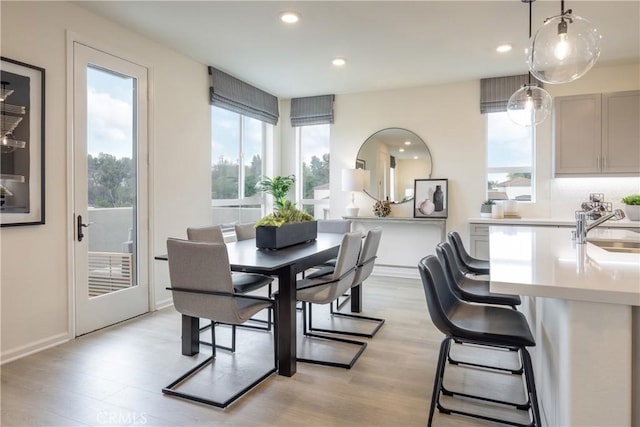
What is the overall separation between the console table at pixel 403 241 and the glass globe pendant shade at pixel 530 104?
2.27m

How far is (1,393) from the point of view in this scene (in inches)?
90.4

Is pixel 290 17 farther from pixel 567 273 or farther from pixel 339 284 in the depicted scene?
pixel 567 273

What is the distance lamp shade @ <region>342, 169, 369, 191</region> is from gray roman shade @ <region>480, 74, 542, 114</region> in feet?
5.87

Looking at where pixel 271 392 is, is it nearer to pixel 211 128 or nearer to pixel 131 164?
pixel 131 164

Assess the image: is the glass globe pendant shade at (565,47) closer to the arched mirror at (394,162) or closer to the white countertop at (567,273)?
the white countertop at (567,273)

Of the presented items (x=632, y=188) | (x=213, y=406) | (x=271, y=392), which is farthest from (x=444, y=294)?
(x=632, y=188)

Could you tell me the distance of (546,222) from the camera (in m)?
4.58

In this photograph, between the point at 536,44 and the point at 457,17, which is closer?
the point at 536,44

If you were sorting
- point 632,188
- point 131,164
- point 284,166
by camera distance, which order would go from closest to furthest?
point 131,164 → point 632,188 → point 284,166

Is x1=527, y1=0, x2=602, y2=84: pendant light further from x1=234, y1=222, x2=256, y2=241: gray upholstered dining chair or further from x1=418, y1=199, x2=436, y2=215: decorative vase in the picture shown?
x1=418, y1=199, x2=436, y2=215: decorative vase

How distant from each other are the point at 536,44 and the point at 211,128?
3.68 m

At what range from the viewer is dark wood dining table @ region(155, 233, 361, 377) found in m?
2.41

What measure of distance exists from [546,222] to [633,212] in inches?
34.4

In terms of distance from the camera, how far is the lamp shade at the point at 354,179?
5492 millimetres
